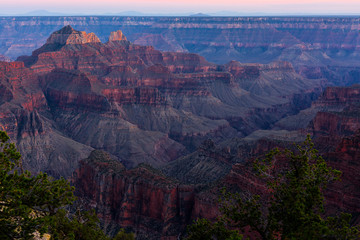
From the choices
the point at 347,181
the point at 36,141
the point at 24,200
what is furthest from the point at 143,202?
the point at 36,141

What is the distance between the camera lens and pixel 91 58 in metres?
171

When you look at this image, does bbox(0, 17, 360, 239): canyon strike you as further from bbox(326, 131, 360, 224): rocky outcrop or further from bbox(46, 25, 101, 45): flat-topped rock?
bbox(46, 25, 101, 45): flat-topped rock

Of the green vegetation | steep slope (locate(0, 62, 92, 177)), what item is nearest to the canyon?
steep slope (locate(0, 62, 92, 177))

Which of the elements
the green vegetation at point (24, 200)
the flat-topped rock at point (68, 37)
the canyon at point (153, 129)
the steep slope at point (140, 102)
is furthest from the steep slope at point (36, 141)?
the green vegetation at point (24, 200)

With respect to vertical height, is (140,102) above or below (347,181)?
below

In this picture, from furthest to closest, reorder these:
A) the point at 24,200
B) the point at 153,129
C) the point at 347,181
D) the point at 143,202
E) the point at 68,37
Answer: the point at 68,37, the point at 153,129, the point at 143,202, the point at 347,181, the point at 24,200

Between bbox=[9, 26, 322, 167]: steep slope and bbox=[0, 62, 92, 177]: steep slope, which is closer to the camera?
bbox=[0, 62, 92, 177]: steep slope

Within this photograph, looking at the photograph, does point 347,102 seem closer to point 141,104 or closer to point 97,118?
point 141,104

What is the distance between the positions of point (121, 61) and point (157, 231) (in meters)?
142

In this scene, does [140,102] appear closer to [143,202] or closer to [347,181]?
[143,202]

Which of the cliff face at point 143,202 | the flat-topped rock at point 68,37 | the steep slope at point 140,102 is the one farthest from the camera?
Answer: the flat-topped rock at point 68,37

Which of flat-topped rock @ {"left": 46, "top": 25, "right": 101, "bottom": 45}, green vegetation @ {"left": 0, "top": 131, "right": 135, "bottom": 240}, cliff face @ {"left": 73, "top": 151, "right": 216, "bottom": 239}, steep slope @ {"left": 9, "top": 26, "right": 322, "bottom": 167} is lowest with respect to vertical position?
steep slope @ {"left": 9, "top": 26, "right": 322, "bottom": 167}

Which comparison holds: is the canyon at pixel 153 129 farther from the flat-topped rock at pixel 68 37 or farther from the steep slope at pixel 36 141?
the flat-topped rock at pixel 68 37

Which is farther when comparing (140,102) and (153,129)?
(140,102)
